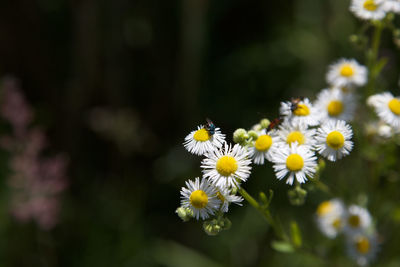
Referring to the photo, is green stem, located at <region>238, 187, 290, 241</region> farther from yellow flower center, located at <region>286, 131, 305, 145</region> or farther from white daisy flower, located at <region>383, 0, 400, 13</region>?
white daisy flower, located at <region>383, 0, 400, 13</region>

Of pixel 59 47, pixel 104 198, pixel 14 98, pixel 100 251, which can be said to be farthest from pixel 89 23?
pixel 100 251

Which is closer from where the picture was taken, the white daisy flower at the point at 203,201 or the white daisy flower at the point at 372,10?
the white daisy flower at the point at 203,201

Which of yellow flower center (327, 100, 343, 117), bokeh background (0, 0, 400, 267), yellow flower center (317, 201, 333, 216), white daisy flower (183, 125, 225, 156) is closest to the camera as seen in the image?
white daisy flower (183, 125, 225, 156)

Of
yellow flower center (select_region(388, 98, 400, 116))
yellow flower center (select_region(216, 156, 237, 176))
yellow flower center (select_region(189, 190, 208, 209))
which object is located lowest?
yellow flower center (select_region(189, 190, 208, 209))

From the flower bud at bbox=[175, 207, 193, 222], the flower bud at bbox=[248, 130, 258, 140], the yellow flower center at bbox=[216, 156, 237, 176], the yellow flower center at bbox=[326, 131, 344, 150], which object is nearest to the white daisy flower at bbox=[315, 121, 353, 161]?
the yellow flower center at bbox=[326, 131, 344, 150]

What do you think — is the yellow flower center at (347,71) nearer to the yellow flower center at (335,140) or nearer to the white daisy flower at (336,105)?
the white daisy flower at (336,105)

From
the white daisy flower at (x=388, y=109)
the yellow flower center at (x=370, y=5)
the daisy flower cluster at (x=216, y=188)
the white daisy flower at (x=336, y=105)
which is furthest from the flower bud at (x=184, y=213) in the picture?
the yellow flower center at (x=370, y=5)
